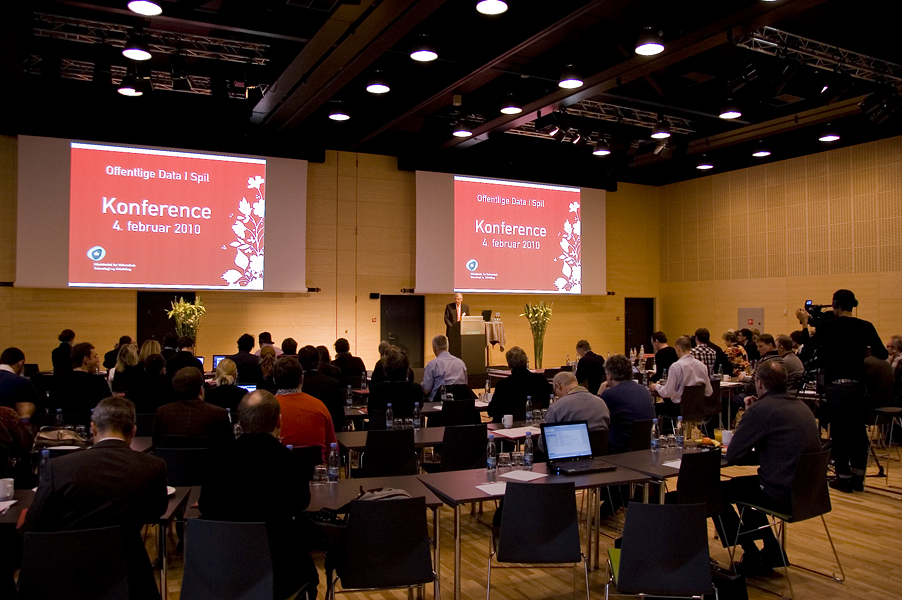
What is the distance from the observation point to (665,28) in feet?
27.0

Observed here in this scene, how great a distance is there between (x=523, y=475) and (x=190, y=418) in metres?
2.27

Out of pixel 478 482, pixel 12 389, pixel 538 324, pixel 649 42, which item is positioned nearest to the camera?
pixel 478 482

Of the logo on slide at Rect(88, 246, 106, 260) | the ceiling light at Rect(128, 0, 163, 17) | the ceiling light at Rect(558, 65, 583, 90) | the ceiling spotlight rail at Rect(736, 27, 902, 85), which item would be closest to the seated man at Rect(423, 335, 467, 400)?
the ceiling light at Rect(558, 65, 583, 90)

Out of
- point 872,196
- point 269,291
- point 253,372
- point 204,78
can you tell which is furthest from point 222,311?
point 872,196

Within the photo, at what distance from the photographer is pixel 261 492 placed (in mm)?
2963

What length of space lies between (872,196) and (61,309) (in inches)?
577

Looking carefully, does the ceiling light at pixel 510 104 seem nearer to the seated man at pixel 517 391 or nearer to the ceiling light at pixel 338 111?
the ceiling light at pixel 338 111

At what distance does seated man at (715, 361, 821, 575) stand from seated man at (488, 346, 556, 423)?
2.24 metres

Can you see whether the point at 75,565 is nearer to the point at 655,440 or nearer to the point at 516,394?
the point at 655,440

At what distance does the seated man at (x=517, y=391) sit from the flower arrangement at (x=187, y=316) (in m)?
6.13

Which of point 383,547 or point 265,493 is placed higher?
point 265,493

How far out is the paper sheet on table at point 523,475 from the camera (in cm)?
409

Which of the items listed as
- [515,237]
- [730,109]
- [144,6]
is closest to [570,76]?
[730,109]

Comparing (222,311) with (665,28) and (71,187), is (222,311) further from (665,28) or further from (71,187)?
(665,28)
